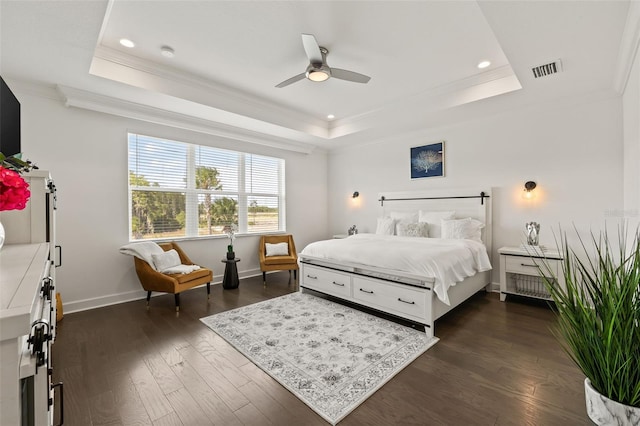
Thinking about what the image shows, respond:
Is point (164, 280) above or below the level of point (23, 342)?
below

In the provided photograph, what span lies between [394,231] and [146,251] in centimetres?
380

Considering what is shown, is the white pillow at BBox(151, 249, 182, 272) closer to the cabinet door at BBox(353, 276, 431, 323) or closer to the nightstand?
the cabinet door at BBox(353, 276, 431, 323)

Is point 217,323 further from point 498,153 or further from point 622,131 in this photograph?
point 622,131

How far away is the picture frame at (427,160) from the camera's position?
483 centimetres

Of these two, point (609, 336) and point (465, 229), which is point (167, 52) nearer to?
point (609, 336)

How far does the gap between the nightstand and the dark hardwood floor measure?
0.59 m

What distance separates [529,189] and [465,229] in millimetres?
998

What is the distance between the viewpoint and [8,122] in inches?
85.6

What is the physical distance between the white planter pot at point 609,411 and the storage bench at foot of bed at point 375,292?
1391 millimetres

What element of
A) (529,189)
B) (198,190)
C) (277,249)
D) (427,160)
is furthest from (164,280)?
(529,189)

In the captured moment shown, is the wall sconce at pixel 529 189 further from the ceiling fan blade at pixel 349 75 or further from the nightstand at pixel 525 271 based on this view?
the ceiling fan blade at pixel 349 75

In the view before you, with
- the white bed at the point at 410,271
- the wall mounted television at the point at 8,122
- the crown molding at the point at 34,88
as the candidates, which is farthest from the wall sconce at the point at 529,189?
the crown molding at the point at 34,88

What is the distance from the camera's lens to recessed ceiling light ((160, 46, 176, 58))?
9.51ft

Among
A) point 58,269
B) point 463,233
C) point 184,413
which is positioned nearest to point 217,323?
point 184,413
